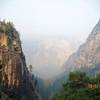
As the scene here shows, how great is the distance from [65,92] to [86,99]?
14722 millimetres

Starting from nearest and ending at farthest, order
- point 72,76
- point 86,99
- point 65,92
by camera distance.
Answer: point 86,99 < point 65,92 < point 72,76

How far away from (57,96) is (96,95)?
61.0 feet

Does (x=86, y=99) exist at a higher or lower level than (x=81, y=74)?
lower

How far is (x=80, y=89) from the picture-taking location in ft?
468

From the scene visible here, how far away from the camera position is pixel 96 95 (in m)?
134

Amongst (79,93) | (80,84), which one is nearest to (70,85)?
(80,84)

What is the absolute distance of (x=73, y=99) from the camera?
454 feet

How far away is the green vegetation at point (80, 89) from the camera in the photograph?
13515 centimetres

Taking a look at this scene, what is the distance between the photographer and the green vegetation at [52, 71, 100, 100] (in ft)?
443

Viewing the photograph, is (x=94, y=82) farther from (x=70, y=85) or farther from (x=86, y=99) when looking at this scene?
(x=86, y=99)

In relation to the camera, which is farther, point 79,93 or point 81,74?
point 81,74

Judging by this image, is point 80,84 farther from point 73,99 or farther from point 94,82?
point 73,99

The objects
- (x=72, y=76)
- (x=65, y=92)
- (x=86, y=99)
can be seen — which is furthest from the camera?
(x=72, y=76)

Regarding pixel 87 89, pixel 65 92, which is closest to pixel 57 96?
pixel 65 92
